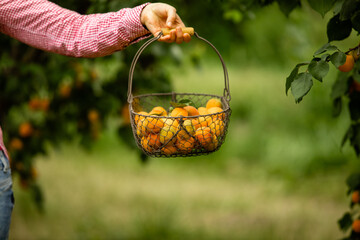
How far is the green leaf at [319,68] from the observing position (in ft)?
3.92

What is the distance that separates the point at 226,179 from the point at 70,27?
291 centimetres

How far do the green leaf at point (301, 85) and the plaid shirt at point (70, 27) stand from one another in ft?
1.49

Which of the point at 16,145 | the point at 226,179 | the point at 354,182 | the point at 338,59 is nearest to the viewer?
the point at 338,59

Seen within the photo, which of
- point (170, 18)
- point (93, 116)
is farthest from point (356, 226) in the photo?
point (93, 116)

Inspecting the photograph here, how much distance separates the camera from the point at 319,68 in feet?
3.97

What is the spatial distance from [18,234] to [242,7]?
87.7 inches

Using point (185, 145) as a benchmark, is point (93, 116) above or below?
below

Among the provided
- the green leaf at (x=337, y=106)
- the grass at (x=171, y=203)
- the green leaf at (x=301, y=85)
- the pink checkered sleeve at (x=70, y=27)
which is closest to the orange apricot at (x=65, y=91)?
the grass at (x=171, y=203)

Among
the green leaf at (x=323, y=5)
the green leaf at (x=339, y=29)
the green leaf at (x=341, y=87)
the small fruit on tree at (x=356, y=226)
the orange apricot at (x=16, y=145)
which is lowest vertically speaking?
the orange apricot at (x=16, y=145)

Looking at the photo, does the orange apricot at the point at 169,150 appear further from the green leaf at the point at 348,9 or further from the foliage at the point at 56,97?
the foliage at the point at 56,97

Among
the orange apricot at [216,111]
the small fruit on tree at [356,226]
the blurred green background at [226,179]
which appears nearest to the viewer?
the orange apricot at [216,111]

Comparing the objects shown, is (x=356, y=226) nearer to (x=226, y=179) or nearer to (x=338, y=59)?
(x=338, y=59)

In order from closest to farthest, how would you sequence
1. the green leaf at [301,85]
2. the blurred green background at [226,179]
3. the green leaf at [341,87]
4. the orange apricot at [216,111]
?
the green leaf at [301,85], the orange apricot at [216,111], the green leaf at [341,87], the blurred green background at [226,179]

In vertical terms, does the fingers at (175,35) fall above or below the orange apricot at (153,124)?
above
